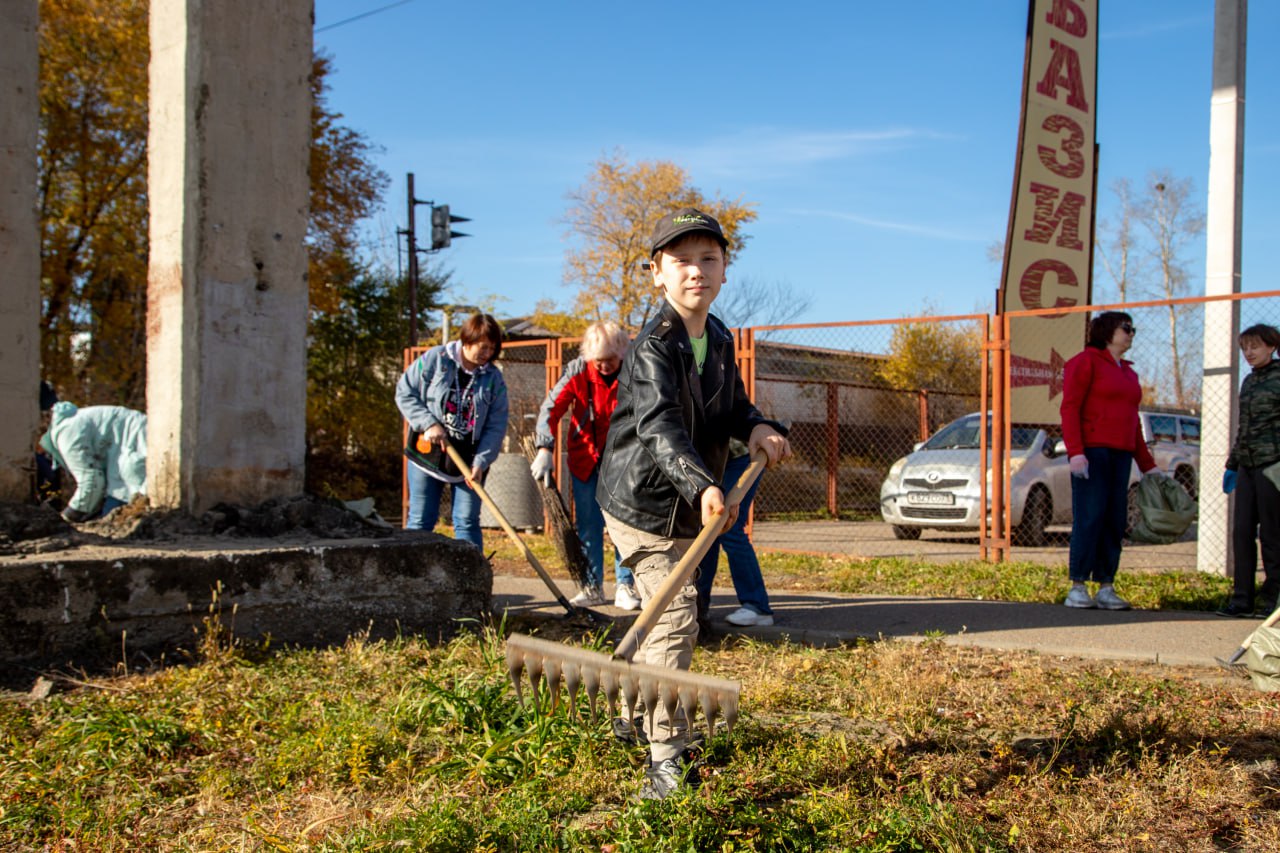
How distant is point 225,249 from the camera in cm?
550

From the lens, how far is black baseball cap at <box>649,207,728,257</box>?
3318 millimetres

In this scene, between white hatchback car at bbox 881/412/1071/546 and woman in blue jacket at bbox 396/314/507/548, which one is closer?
woman in blue jacket at bbox 396/314/507/548

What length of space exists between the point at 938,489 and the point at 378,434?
1265 cm

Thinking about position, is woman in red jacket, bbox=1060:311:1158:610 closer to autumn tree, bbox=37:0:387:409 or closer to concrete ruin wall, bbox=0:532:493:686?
concrete ruin wall, bbox=0:532:493:686

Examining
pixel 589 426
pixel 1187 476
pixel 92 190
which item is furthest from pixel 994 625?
pixel 92 190

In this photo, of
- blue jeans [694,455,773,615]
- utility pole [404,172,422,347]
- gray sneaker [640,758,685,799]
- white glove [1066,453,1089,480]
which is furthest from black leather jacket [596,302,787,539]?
utility pole [404,172,422,347]

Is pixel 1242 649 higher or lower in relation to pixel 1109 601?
higher

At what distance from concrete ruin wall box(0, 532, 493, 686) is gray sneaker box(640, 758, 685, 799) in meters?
2.38

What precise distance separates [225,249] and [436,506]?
1880mm

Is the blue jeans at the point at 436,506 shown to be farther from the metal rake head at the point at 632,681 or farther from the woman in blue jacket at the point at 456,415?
the metal rake head at the point at 632,681

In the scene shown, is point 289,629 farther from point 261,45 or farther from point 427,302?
point 427,302

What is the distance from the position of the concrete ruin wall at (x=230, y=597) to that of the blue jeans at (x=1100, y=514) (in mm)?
3714

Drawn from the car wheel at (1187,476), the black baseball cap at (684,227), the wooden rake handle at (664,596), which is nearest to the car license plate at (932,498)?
the car wheel at (1187,476)

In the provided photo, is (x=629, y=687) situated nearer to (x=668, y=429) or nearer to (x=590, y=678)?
(x=590, y=678)
